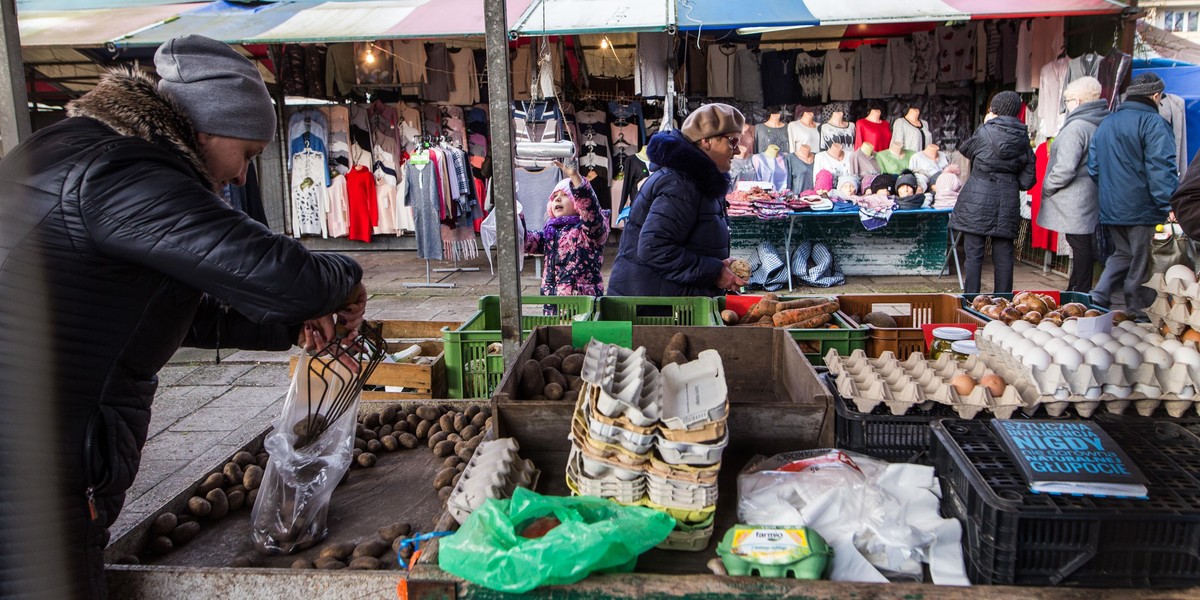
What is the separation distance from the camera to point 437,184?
31.9 ft

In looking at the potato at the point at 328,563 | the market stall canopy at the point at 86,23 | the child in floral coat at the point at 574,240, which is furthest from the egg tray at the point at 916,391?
the market stall canopy at the point at 86,23

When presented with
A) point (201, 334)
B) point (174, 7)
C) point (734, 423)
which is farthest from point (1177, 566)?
point (174, 7)

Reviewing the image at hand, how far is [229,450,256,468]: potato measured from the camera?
2801 mm

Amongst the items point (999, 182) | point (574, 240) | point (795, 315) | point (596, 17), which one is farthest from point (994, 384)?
point (596, 17)

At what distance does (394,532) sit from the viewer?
2.35 metres

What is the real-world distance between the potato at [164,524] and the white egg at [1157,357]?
2.94 meters

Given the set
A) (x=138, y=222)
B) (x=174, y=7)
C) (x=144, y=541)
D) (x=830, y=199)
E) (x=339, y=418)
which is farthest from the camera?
(x=174, y=7)

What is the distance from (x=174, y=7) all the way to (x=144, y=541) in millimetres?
9996

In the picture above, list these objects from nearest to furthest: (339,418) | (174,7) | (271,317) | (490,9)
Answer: (271,317)
(339,418)
(490,9)
(174,7)

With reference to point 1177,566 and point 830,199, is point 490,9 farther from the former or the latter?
point 830,199

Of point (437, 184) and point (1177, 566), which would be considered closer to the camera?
point (1177, 566)

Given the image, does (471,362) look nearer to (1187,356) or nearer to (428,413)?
(428,413)

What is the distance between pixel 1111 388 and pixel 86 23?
37.0 ft

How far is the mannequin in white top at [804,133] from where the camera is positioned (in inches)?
398
